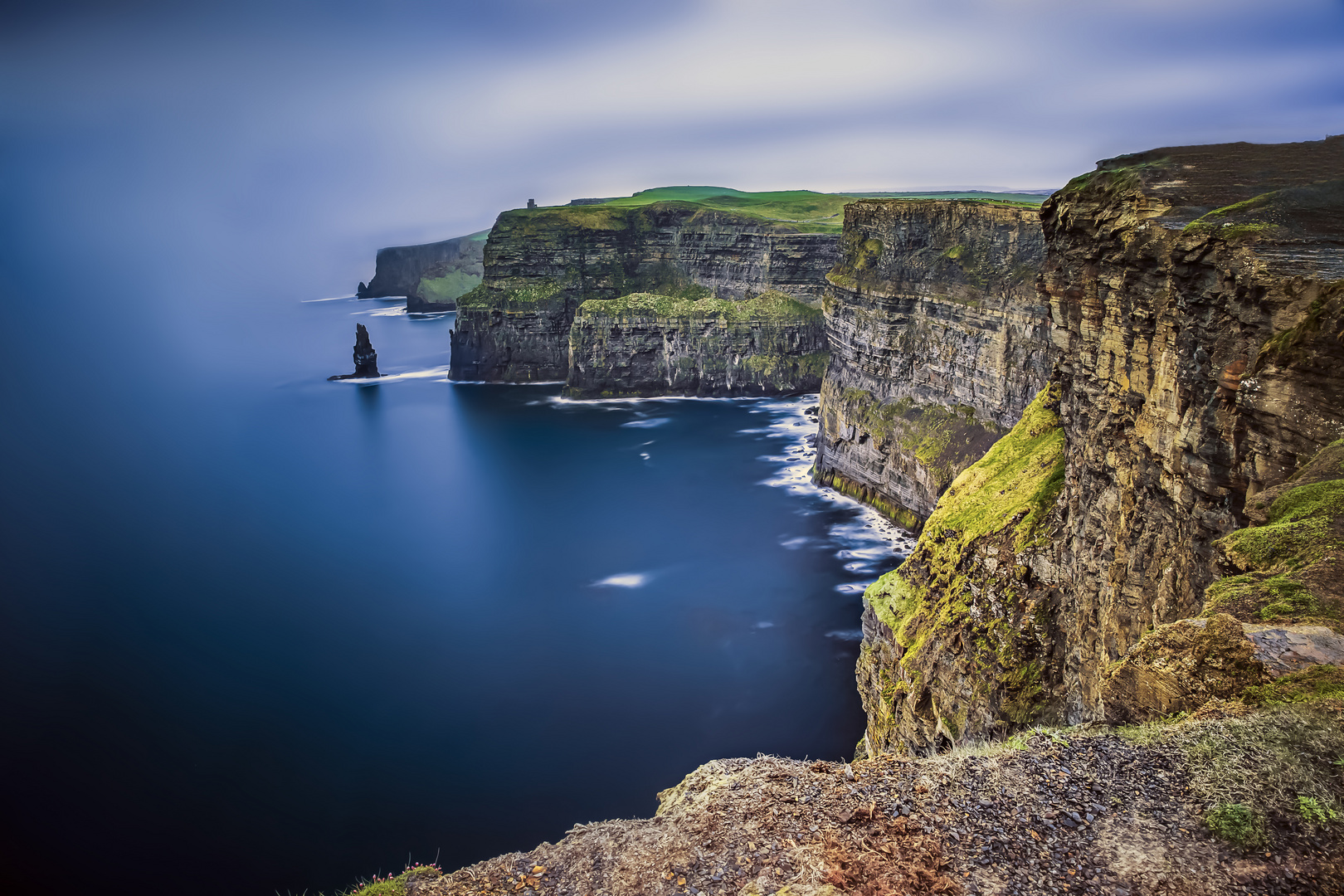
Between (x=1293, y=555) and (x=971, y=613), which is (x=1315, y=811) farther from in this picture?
(x=971, y=613)

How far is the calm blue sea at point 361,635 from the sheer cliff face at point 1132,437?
40.6 feet

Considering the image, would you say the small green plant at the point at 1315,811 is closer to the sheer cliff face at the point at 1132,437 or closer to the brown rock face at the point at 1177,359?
the sheer cliff face at the point at 1132,437

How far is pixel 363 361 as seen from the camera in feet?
371

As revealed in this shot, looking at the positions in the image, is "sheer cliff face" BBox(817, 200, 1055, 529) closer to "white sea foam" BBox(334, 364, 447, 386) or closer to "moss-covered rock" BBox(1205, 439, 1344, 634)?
"moss-covered rock" BBox(1205, 439, 1344, 634)

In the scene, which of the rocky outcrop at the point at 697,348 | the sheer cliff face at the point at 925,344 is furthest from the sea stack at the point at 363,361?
the sheer cliff face at the point at 925,344

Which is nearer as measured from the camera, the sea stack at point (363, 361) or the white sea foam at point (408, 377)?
the white sea foam at point (408, 377)

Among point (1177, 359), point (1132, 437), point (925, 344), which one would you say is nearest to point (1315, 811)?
point (1177, 359)

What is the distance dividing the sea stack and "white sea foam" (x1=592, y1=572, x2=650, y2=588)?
8043 cm

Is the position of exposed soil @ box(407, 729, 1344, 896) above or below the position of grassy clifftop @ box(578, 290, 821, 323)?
below

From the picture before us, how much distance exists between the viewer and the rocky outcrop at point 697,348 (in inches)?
3942

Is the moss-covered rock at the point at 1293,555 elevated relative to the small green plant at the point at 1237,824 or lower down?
elevated

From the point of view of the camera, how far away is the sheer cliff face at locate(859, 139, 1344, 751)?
39.1 feet

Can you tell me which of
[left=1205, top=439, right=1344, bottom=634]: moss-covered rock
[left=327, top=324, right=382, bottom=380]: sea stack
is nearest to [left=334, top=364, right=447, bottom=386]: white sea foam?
[left=327, top=324, right=382, bottom=380]: sea stack

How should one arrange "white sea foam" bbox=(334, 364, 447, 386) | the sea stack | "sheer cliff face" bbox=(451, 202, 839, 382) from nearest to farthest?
"sheer cliff face" bbox=(451, 202, 839, 382)
"white sea foam" bbox=(334, 364, 447, 386)
the sea stack
